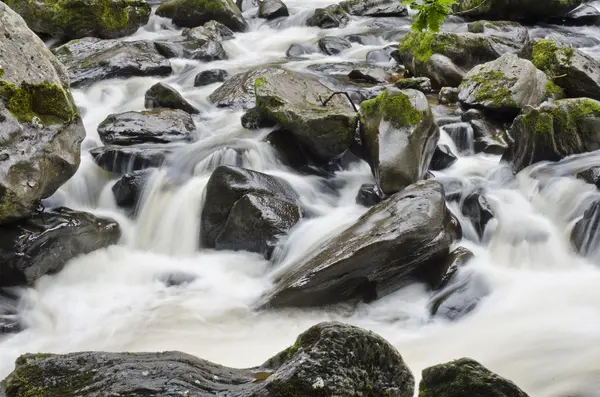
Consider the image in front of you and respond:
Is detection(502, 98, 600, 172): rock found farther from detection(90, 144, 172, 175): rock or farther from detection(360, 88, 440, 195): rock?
detection(90, 144, 172, 175): rock

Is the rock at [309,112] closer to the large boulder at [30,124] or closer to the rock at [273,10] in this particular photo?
the large boulder at [30,124]

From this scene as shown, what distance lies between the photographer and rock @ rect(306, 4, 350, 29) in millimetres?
14945

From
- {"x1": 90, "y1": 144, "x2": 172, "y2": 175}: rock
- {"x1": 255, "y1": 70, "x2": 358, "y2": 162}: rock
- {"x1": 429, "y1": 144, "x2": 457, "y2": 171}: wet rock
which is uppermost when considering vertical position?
{"x1": 255, "y1": 70, "x2": 358, "y2": 162}: rock

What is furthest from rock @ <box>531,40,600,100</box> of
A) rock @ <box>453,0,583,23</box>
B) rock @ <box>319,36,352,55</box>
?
rock @ <box>453,0,583,23</box>

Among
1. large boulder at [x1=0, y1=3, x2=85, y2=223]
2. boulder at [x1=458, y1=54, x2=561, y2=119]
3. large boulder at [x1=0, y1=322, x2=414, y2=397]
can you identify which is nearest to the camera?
large boulder at [x1=0, y1=322, x2=414, y2=397]

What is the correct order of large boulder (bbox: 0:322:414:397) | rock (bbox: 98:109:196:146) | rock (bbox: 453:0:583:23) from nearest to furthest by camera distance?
large boulder (bbox: 0:322:414:397) → rock (bbox: 98:109:196:146) → rock (bbox: 453:0:583:23)

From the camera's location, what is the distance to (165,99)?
8797 mm

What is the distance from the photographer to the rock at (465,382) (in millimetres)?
2561

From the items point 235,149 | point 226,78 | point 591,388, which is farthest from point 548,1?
point 591,388

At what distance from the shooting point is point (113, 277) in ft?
19.0

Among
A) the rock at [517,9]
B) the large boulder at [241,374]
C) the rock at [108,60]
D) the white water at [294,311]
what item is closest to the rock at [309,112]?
the white water at [294,311]

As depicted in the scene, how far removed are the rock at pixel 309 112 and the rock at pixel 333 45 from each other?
4.82m

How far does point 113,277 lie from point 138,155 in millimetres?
1934

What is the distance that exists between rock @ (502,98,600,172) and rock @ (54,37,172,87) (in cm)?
694
